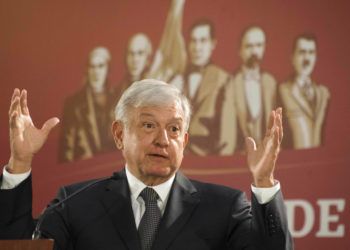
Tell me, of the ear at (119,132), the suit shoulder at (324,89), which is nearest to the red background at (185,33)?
the suit shoulder at (324,89)

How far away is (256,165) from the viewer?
85.7 inches

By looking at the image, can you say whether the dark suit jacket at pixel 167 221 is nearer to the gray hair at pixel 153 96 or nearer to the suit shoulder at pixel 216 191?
the suit shoulder at pixel 216 191

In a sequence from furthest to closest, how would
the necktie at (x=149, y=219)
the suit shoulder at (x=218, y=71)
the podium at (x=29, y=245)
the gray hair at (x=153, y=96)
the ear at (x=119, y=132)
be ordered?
the suit shoulder at (x=218, y=71), the ear at (x=119, y=132), the gray hair at (x=153, y=96), the necktie at (x=149, y=219), the podium at (x=29, y=245)

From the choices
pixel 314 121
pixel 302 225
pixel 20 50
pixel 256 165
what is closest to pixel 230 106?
pixel 314 121

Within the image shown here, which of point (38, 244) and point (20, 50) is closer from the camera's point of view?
point (38, 244)

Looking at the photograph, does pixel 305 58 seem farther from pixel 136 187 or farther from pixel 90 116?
pixel 136 187

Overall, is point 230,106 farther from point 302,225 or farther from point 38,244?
point 38,244

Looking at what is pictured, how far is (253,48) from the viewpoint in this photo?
3826mm

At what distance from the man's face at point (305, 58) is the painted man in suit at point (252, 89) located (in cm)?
Result: 15

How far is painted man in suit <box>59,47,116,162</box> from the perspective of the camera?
3.89 m

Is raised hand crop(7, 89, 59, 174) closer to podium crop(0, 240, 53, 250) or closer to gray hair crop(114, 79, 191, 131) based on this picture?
gray hair crop(114, 79, 191, 131)

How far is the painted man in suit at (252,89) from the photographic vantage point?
3785 mm

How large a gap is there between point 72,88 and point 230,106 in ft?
2.87

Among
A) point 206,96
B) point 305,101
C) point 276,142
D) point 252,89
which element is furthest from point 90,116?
point 276,142
